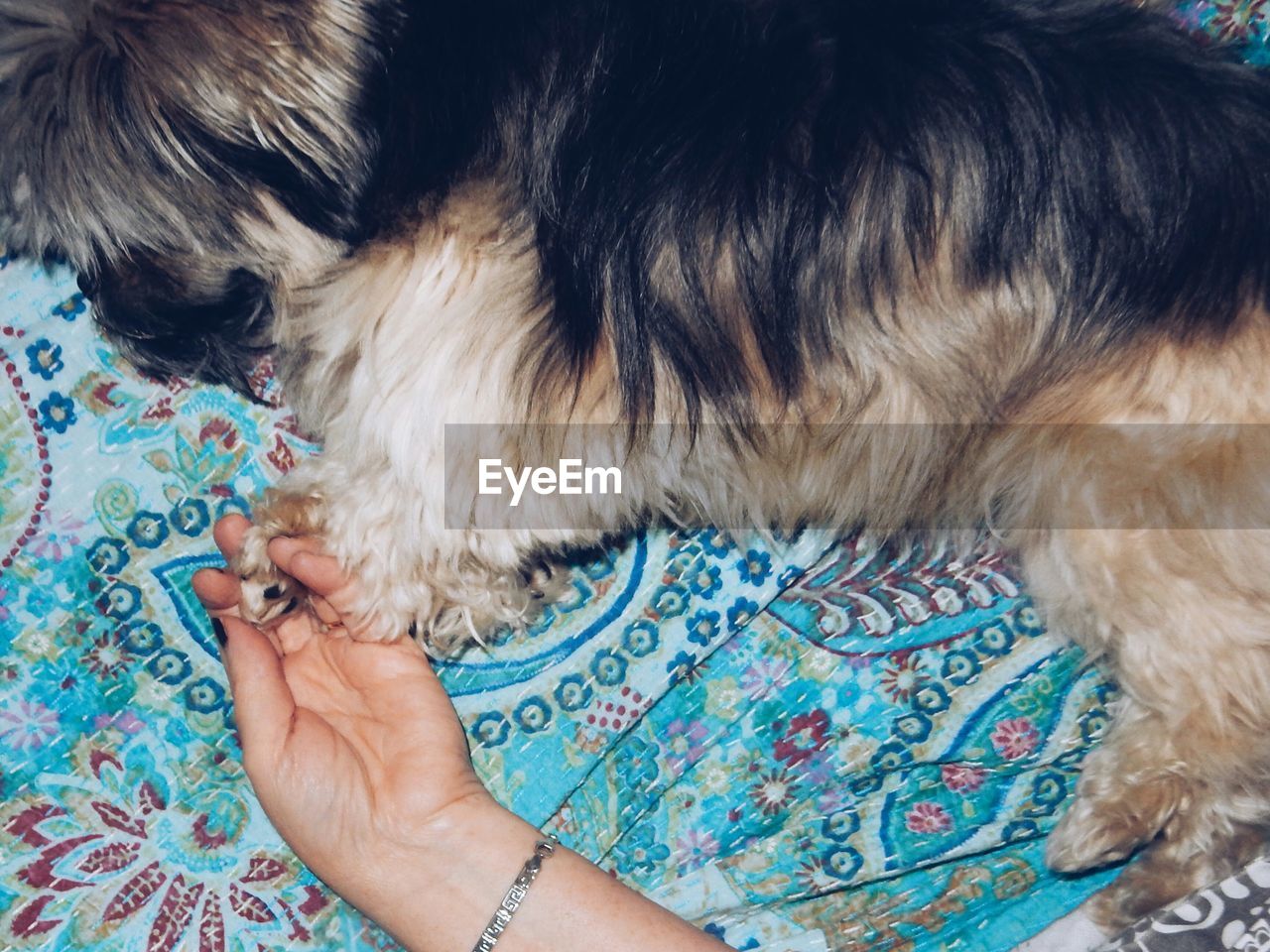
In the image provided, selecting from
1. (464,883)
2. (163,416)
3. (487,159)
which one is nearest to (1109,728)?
(464,883)

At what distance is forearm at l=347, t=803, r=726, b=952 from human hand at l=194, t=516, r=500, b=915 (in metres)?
0.01

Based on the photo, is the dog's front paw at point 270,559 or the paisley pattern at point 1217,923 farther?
the dog's front paw at point 270,559

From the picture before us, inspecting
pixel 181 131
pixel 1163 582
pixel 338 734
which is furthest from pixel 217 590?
pixel 1163 582

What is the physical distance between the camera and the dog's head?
1248 millimetres

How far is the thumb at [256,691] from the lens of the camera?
4.92 feet

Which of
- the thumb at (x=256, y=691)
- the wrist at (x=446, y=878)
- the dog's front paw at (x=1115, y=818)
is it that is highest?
the dog's front paw at (x=1115, y=818)

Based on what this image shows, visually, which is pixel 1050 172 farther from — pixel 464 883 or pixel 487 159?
pixel 464 883

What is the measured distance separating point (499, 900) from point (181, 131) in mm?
1044

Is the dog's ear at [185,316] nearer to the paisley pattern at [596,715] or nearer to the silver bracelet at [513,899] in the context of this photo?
the paisley pattern at [596,715]

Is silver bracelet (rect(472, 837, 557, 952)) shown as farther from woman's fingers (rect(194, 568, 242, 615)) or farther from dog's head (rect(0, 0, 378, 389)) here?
dog's head (rect(0, 0, 378, 389))

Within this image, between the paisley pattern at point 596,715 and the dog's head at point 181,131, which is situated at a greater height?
the dog's head at point 181,131

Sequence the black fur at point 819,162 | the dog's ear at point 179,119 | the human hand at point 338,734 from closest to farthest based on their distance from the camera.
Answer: the dog's ear at point 179,119, the black fur at point 819,162, the human hand at point 338,734

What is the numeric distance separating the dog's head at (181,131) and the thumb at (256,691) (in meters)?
0.50

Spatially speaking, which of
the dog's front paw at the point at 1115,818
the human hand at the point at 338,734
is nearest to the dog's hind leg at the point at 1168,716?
the dog's front paw at the point at 1115,818
